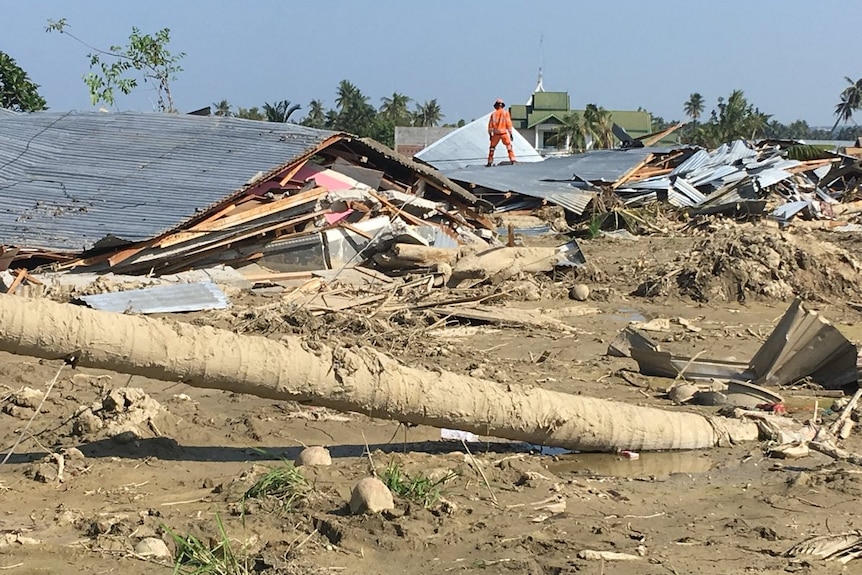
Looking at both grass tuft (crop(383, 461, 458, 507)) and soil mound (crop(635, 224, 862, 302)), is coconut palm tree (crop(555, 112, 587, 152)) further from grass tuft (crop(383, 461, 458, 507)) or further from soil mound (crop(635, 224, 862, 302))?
grass tuft (crop(383, 461, 458, 507))

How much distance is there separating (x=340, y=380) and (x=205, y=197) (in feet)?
25.1

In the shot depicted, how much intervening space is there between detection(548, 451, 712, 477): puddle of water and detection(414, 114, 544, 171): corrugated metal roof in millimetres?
18725

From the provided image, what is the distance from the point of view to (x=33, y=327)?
4.35 meters

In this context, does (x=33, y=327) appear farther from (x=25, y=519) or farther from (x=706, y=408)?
(x=706, y=408)

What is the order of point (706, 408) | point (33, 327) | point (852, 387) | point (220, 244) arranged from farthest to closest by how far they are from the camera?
1. point (220, 244)
2. point (852, 387)
3. point (706, 408)
4. point (33, 327)

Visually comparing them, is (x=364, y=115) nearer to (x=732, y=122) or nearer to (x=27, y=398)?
(x=732, y=122)

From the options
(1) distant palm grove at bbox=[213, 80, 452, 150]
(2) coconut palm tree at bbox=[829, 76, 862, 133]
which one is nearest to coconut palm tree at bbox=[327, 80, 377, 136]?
(1) distant palm grove at bbox=[213, 80, 452, 150]

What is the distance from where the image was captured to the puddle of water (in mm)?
5727

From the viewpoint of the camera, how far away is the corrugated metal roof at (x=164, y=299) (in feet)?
31.6

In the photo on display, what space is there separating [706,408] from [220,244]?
7022 mm

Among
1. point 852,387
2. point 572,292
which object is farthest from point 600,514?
point 572,292

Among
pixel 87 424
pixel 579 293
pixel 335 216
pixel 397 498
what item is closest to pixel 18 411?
pixel 87 424

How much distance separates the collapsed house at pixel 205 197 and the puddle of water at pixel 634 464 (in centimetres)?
701

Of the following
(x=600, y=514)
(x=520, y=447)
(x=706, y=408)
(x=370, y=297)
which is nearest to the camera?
(x=600, y=514)
